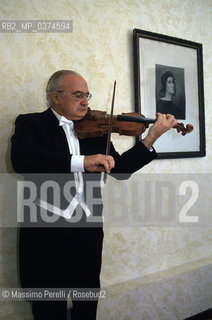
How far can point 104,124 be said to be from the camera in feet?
4.31

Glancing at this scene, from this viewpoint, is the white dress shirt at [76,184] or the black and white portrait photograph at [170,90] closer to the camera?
the white dress shirt at [76,184]

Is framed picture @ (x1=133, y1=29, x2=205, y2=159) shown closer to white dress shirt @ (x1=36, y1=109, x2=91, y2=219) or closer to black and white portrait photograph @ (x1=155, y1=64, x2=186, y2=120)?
black and white portrait photograph @ (x1=155, y1=64, x2=186, y2=120)

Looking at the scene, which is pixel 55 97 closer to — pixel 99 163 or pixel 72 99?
pixel 72 99

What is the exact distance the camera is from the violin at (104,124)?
4.32 ft

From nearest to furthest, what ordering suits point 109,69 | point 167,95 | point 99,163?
1. point 99,163
2. point 109,69
3. point 167,95

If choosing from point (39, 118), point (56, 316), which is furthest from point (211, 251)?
point (39, 118)

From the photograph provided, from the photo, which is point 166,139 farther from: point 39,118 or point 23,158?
point 23,158

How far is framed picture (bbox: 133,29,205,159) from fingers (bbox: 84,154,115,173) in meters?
0.89

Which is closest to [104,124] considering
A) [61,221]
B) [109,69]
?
[61,221]

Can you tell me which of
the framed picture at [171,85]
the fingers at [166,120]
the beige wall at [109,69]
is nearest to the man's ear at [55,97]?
the beige wall at [109,69]

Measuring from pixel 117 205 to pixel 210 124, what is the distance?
1.03 m

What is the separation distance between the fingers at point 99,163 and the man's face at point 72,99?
280 mm

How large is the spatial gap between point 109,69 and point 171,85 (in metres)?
0.50

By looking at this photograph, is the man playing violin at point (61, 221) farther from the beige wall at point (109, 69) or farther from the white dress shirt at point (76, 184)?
the beige wall at point (109, 69)
